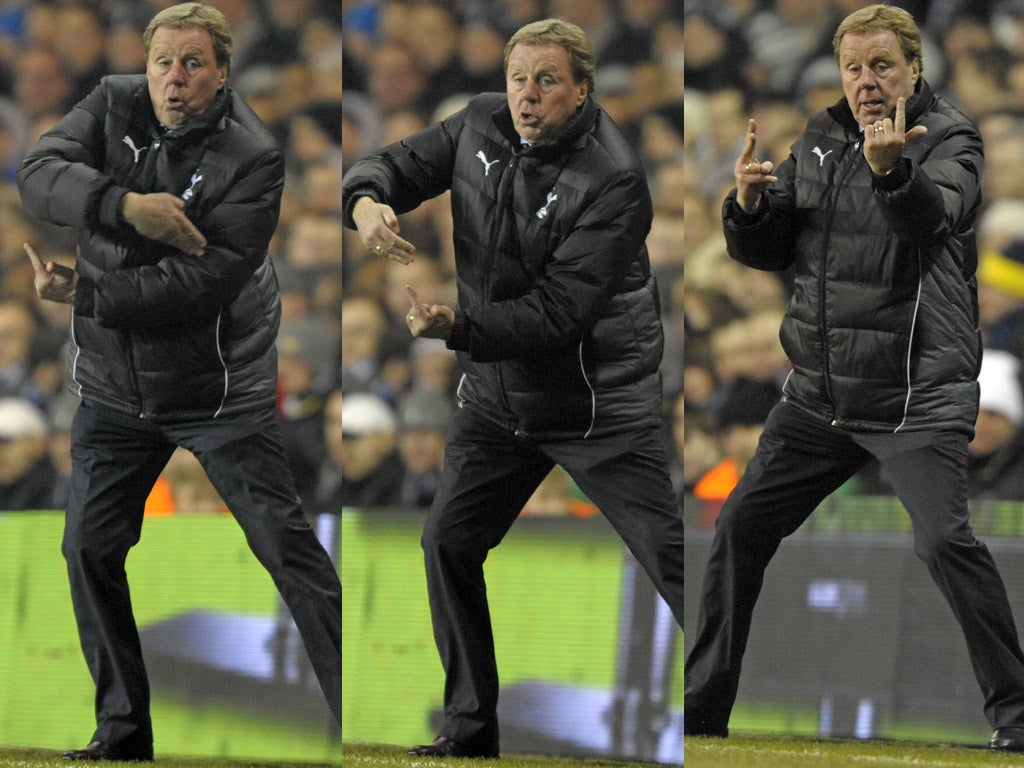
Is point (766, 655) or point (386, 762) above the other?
point (766, 655)

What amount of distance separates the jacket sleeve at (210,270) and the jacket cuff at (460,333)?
0.72 metres

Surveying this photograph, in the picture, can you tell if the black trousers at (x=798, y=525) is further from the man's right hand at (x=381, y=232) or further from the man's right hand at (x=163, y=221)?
the man's right hand at (x=163, y=221)

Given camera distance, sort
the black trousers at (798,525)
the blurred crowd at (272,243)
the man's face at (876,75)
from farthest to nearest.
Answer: the blurred crowd at (272,243)
the man's face at (876,75)
the black trousers at (798,525)

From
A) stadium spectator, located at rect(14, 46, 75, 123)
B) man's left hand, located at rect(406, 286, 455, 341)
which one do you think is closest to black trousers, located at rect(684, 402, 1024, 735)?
man's left hand, located at rect(406, 286, 455, 341)

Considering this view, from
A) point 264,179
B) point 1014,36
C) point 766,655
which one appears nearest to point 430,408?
point 264,179

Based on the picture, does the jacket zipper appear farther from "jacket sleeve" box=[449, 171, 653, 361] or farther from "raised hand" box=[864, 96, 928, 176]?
"jacket sleeve" box=[449, 171, 653, 361]

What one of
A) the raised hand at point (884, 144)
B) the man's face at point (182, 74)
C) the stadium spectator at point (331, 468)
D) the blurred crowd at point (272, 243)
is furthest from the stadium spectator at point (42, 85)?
the raised hand at point (884, 144)

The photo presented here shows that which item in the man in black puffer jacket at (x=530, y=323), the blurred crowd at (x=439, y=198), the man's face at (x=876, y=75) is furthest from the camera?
the blurred crowd at (x=439, y=198)

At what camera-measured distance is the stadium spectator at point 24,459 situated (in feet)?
15.3

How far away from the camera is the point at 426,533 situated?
436 cm

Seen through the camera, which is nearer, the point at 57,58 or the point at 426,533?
the point at 426,533

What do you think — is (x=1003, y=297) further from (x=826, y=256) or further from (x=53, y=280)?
(x=53, y=280)

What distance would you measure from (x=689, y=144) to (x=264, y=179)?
1256mm

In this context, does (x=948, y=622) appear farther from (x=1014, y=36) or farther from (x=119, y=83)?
(x=119, y=83)
